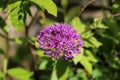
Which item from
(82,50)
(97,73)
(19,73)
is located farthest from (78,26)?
(19,73)

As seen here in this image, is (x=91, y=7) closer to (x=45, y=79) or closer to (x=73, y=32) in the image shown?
(x=45, y=79)

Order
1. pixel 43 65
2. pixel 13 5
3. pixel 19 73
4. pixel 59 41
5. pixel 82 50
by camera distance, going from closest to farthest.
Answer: pixel 59 41 < pixel 13 5 < pixel 82 50 < pixel 43 65 < pixel 19 73

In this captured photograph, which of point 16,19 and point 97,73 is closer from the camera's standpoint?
point 16,19

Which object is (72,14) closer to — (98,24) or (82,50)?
(98,24)

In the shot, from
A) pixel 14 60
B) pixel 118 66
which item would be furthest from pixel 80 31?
pixel 14 60

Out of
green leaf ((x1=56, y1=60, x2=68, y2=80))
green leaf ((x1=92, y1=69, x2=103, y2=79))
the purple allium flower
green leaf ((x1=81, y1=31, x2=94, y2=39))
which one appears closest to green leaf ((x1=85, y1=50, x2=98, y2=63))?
green leaf ((x1=92, y1=69, x2=103, y2=79))

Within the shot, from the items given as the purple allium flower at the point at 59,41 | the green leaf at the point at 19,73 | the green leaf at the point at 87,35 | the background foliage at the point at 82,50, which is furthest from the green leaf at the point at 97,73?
the purple allium flower at the point at 59,41

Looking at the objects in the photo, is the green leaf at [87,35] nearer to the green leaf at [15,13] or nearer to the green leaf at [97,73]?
the green leaf at [97,73]

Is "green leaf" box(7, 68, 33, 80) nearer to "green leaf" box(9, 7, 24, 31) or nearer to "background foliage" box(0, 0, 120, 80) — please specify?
"background foliage" box(0, 0, 120, 80)
